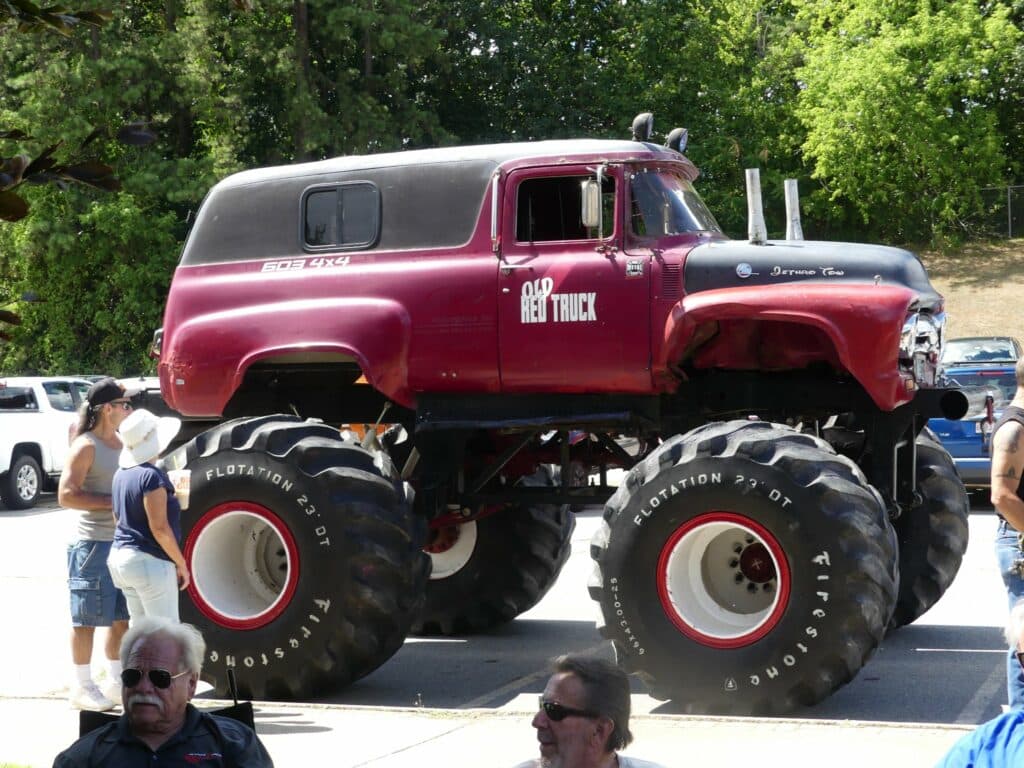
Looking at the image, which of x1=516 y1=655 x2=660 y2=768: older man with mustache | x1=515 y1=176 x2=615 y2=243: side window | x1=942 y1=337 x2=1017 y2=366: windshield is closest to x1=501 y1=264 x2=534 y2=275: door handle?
x1=515 y1=176 x2=615 y2=243: side window

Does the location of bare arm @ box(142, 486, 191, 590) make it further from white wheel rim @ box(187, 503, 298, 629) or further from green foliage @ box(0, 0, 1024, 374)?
green foliage @ box(0, 0, 1024, 374)

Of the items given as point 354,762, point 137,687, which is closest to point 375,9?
point 354,762

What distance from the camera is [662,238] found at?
938cm

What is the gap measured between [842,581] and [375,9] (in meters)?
31.2

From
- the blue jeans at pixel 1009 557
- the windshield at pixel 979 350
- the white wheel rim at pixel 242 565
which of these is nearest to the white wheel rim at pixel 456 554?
the white wheel rim at pixel 242 565

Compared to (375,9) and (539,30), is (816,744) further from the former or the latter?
(539,30)

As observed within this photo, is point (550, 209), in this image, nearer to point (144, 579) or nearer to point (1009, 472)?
A: point (144, 579)

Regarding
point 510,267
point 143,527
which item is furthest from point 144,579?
point 510,267

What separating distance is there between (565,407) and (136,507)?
2.75 m

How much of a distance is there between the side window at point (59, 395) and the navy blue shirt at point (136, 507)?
16.1m

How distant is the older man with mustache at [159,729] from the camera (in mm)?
4715

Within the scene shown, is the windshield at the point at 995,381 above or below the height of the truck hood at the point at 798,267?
below

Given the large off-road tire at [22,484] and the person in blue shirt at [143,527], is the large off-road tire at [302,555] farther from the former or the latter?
the large off-road tire at [22,484]

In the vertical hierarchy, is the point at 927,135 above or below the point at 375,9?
below
